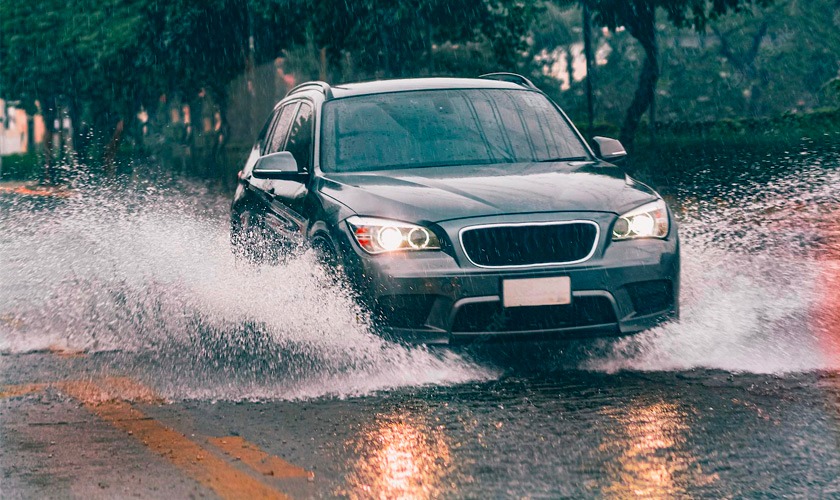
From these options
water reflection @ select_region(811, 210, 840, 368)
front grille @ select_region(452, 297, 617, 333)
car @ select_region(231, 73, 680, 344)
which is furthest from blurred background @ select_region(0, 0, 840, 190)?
front grille @ select_region(452, 297, 617, 333)

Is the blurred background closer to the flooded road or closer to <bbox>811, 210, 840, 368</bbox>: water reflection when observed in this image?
<bbox>811, 210, 840, 368</bbox>: water reflection

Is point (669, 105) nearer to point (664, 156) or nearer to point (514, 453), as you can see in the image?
point (664, 156)

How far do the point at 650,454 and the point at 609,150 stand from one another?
3.48m

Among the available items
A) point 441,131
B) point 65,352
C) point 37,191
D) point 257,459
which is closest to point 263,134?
point 441,131

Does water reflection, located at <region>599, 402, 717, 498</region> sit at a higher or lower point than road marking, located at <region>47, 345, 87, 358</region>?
higher

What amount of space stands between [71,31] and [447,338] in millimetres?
39785

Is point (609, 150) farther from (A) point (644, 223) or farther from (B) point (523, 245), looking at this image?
(B) point (523, 245)

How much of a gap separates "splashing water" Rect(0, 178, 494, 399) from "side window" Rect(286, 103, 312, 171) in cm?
71

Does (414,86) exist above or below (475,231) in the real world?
above

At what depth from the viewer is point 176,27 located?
104ft

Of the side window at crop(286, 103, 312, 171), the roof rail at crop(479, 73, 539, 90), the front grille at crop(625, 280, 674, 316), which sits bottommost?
the front grille at crop(625, 280, 674, 316)

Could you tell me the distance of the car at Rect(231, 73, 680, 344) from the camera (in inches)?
252

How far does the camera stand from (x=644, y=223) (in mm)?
6863

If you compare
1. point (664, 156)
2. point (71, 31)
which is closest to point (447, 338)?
point (664, 156)
